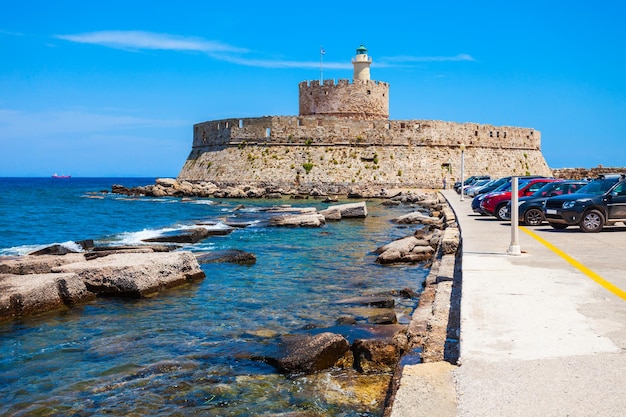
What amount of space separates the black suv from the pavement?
191 inches

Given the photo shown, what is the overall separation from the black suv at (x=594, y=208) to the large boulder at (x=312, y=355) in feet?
27.9

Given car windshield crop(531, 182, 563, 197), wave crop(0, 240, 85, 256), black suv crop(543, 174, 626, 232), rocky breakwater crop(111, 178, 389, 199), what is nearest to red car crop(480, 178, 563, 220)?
car windshield crop(531, 182, 563, 197)

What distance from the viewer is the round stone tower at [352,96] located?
48344mm

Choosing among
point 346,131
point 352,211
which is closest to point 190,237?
point 352,211

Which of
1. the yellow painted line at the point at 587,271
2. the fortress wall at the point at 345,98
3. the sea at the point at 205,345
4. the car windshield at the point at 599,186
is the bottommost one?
the sea at the point at 205,345

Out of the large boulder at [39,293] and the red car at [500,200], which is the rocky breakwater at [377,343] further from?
the red car at [500,200]

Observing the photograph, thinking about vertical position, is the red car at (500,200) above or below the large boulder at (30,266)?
above

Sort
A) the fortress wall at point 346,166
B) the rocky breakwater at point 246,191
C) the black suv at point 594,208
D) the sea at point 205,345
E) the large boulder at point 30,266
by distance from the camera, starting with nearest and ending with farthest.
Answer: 1. the sea at point 205,345
2. the large boulder at point 30,266
3. the black suv at point 594,208
4. the rocky breakwater at point 246,191
5. the fortress wall at point 346,166

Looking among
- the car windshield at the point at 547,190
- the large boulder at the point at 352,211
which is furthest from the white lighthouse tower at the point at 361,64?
the car windshield at the point at 547,190

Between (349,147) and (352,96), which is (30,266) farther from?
(352,96)

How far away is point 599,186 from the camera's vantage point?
44.6ft

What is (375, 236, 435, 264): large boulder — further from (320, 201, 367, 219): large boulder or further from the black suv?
(320, 201, 367, 219): large boulder

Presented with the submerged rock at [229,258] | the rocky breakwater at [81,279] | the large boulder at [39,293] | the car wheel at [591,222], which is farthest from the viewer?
the submerged rock at [229,258]

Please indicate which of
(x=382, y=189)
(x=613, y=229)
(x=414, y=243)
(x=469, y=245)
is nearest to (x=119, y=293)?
(x=469, y=245)
